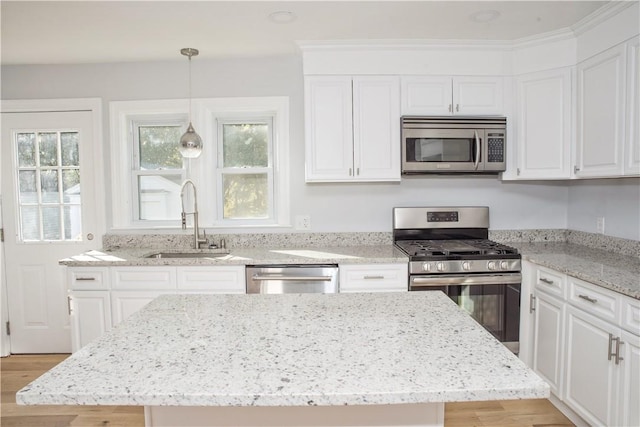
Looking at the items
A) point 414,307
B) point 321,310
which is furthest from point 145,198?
point 414,307

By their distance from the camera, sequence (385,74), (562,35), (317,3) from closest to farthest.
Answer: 1. (317,3)
2. (562,35)
3. (385,74)

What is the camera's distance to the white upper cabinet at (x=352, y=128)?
269cm

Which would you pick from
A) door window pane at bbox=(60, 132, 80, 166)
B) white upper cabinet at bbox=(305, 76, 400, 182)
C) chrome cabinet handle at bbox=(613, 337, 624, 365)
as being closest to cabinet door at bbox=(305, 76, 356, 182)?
white upper cabinet at bbox=(305, 76, 400, 182)

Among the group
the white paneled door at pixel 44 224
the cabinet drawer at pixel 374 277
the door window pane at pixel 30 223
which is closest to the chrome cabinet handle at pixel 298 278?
the cabinet drawer at pixel 374 277

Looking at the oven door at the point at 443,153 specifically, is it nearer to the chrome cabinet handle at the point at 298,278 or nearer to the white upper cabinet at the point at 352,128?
the white upper cabinet at the point at 352,128

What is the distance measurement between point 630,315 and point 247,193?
2.56 m

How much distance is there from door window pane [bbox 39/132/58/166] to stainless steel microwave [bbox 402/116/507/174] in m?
2.79

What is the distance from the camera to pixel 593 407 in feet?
6.17

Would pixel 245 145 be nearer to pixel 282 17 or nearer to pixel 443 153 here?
pixel 282 17

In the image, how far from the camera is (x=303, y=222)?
10.0 feet

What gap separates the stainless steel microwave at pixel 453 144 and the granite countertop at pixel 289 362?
1526 millimetres

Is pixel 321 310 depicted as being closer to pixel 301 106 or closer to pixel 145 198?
pixel 301 106

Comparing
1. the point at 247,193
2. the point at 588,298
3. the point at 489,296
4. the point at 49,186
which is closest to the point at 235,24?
the point at 247,193

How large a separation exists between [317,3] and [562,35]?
1.69 meters
